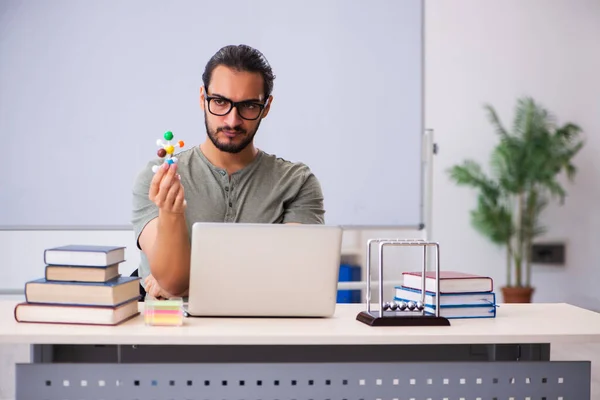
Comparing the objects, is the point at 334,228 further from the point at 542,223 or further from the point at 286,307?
the point at 542,223

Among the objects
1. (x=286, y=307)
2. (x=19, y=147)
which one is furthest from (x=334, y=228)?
(x=19, y=147)

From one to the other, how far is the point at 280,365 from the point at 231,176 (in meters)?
0.92

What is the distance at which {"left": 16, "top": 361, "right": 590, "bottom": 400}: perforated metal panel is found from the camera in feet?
5.31

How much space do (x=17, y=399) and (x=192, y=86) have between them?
233 centimetres

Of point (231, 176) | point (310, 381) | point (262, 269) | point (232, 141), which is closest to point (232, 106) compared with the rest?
point (232, 141)

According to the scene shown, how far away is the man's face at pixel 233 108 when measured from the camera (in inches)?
89.0

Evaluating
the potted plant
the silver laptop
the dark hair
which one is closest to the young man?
the dark hair

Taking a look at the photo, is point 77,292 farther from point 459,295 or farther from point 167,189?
point 459,295

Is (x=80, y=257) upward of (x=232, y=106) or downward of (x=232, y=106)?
downward

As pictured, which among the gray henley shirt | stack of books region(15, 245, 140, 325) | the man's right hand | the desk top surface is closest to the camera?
the desk top surface

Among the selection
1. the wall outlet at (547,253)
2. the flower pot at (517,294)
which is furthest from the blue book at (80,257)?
the wall outlet at (547,253)

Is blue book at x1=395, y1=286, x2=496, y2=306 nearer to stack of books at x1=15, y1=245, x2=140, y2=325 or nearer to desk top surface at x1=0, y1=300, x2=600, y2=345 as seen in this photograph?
desk top surface at x1=0, y1=300, x2=600, y2=345

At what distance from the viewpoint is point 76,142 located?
12.1ft

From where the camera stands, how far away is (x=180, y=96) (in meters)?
3.72
